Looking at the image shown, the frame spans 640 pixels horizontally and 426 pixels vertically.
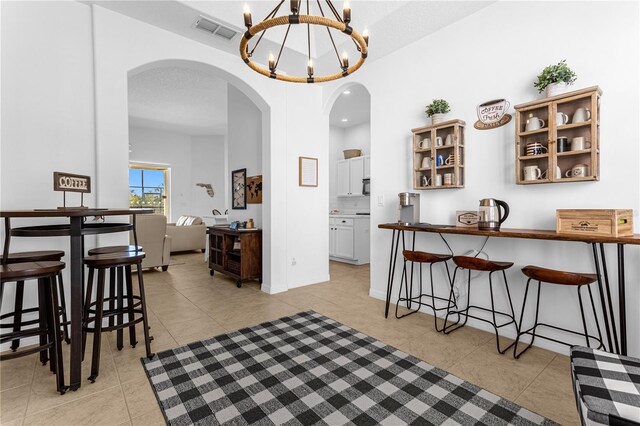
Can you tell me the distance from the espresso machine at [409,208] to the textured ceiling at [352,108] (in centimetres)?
242

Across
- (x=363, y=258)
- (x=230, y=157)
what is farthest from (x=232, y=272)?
(x=363, y=258)

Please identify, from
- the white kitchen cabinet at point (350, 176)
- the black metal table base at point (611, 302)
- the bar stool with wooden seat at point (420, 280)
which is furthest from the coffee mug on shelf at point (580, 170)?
the white kitchen cabinet at point (350, 176)

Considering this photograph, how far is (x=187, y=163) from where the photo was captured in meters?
9.44

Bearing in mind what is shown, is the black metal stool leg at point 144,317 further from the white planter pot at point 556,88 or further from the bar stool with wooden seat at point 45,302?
the white planter pot at point 556,88

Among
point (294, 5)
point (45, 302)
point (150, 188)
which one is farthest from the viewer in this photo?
point (150, 188)

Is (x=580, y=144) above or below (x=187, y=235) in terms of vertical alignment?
above

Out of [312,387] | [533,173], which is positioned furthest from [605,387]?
[533,173]

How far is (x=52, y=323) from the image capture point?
186 centimetres

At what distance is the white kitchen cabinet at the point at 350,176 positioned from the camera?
6.53m

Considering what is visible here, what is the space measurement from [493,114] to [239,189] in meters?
3.92

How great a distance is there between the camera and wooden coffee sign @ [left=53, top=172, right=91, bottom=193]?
→ 1.95m

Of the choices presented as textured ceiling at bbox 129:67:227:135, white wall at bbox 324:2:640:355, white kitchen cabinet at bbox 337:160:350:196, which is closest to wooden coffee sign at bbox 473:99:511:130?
white wall at bbox 324:2:640:355

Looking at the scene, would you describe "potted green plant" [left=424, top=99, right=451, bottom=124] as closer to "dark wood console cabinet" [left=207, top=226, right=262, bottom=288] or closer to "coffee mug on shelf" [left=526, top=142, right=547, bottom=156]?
"coffee mug on shelf" [left=526, top=142, right=547, bottom=156]

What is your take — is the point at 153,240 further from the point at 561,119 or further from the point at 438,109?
Result: the point at 561,119
